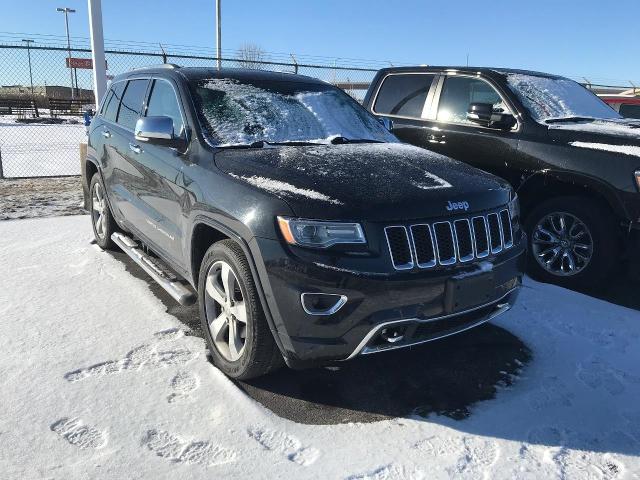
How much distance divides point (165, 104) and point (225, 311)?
1.69 m

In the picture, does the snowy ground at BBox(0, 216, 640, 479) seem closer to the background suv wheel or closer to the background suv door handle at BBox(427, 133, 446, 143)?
the background suv wheel

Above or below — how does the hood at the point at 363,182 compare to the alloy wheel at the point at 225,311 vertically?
above

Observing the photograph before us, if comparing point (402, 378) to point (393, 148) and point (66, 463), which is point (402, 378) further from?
point (66, 463)

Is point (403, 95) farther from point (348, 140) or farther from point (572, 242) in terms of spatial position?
point (348, 140)

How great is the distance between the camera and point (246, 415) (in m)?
2.66

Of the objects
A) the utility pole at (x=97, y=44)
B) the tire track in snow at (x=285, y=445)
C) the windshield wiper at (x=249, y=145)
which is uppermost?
the utility pole at (x=97, y=44)

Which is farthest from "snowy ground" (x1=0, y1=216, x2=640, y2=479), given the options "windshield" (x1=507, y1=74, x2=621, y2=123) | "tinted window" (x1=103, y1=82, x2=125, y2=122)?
"windshield" (x1=507, y1=74, x2=621, y2=123)

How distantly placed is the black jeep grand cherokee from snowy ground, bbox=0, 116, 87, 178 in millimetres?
7621

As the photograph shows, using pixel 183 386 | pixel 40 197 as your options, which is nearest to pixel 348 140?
pixel 183 386

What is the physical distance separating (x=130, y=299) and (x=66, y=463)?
75.3 inches

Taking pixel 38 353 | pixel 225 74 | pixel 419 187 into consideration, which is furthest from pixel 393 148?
pixel 38 353

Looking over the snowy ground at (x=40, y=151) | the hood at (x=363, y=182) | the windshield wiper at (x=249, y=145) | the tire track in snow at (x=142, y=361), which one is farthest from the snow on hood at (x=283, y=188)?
the snowy ground at (x=40, y=151)

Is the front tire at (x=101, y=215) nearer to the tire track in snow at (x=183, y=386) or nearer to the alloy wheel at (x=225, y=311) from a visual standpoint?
the alloy wheel at (x=225, y=311)

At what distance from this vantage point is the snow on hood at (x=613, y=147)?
415cm
